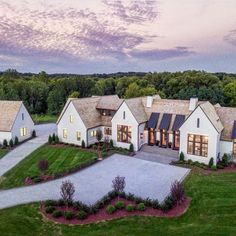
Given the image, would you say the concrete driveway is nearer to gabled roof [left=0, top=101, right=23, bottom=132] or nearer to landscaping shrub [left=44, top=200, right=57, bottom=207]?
landscaping shrub [left=44, top=200, right=57, bottom=207]

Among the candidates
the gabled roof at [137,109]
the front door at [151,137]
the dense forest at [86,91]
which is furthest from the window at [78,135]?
the dense forest at [86,91]

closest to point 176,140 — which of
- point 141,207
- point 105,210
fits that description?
point 141,207

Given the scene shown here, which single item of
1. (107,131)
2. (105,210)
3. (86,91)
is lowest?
(105,210)

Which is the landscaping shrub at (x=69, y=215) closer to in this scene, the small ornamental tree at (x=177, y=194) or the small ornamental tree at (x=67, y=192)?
the small ornamental tree at (x=67, y=192)

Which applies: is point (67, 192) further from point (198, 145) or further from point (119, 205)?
point (198, 145)

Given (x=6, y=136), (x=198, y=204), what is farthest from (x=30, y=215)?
(x=6, y=136)

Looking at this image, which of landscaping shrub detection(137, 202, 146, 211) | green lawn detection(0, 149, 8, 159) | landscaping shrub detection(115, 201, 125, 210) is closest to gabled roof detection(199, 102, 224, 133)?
landscaping shrub detection(137, 202, 146, 211)

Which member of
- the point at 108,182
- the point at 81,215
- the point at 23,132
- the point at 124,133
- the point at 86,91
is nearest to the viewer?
the point at 81,215
